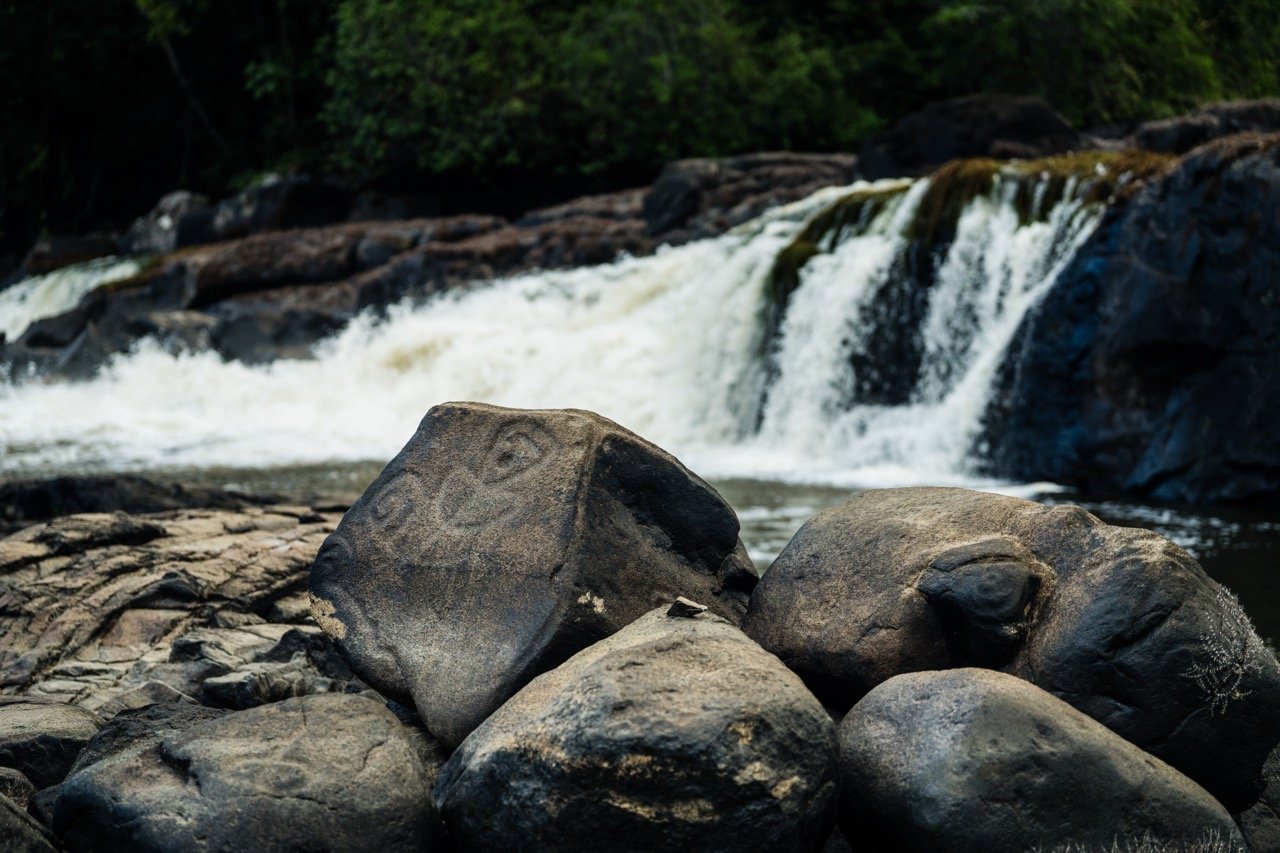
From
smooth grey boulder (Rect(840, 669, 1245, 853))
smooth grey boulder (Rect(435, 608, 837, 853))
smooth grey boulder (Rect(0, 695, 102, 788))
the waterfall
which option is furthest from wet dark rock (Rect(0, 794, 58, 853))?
the waterfall

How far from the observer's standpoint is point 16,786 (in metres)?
3.83

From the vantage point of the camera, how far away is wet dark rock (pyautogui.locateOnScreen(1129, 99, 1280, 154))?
48.8 ft

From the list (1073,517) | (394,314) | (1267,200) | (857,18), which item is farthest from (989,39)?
(1073,517)

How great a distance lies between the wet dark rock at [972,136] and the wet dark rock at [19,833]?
1587cm

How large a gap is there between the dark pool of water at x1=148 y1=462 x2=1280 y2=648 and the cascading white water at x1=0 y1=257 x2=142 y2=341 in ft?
43.2

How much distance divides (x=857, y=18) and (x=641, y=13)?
16.8 ft

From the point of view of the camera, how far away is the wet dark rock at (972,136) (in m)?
17.9

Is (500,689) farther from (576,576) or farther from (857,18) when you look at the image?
(857,18)

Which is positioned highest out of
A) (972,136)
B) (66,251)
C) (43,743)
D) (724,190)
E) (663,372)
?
(43,743)

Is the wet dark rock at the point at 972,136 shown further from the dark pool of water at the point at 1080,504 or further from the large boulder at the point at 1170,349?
the dark pool of water at the point at 1080,504

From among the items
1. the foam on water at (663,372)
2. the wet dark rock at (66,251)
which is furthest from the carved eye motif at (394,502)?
Result: the wet dark rock at (66,251)

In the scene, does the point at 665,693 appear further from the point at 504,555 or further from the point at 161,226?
the point at 161,226

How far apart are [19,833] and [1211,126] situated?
14.8 m

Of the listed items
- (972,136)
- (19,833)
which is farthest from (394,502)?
(972,136)
